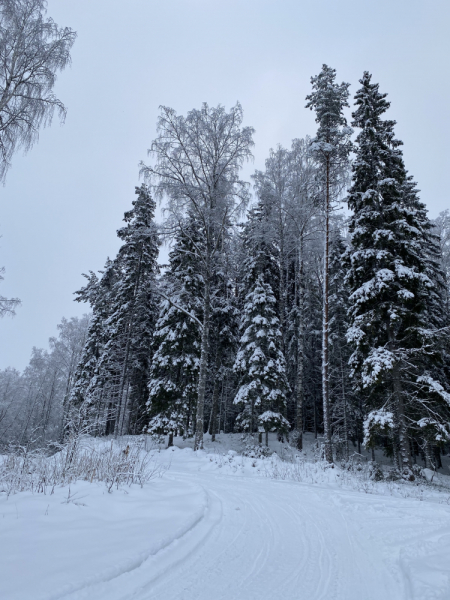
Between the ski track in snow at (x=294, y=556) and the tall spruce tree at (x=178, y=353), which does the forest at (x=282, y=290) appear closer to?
the tall spruce tree at (x=178, y=353)

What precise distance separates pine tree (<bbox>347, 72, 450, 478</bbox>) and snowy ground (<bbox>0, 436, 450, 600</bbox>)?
618 cm

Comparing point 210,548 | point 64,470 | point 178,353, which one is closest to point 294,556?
point 210,548

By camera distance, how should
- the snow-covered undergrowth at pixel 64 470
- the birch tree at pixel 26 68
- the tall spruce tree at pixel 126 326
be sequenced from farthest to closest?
the tall spruce tree at pixel 126 326 < the birch tree at pixel 26 68 < the snow-covered undergrowth at pixel 64 470

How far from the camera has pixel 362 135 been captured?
12.4 m

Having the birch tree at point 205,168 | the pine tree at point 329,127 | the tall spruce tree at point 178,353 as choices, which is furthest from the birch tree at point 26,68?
the pine tree at point 329,127

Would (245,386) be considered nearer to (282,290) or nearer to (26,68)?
(282,290)

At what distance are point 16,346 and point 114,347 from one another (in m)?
135

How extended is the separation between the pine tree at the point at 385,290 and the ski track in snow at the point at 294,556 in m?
6.09

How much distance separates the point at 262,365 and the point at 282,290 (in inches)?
205

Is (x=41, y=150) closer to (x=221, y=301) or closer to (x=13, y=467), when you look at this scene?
(x=13, y=467)

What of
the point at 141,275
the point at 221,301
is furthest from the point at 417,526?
the point at 141,275

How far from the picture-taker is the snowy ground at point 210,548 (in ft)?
6.54

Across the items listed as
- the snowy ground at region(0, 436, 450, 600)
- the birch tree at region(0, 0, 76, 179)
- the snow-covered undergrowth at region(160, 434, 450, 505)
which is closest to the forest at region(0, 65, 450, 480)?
the snow-covered undergrowth at region(160, 434, 450, 505)

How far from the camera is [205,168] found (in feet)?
49.4
